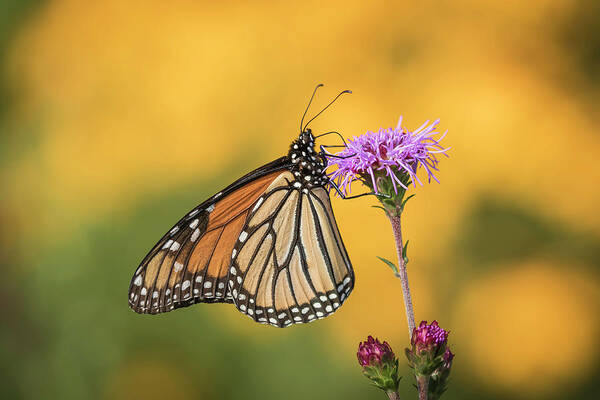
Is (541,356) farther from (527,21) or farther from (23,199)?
(23,199)

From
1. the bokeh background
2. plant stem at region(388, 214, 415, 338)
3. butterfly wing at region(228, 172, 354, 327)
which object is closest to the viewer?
plant stem at region(388, 214, 415, 338)

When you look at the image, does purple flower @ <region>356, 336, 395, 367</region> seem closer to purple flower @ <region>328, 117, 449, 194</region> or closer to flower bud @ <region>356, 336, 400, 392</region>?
flower bud @ <region>356, 336, 400, 392</region>

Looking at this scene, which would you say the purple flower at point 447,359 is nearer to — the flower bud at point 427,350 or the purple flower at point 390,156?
the flower bud at point 427,350

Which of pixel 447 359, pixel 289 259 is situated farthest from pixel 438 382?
pixel 289 259

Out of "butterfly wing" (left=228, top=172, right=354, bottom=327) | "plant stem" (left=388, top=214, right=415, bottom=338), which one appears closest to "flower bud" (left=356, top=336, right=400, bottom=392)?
"plant stem" (left=388, top=214, right=415, bottom=338)

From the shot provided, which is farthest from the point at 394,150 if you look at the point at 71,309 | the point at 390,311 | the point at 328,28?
the point at 71,309

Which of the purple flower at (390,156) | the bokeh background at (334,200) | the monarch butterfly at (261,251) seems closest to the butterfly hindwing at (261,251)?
the monarch butterfly at (261,251)
